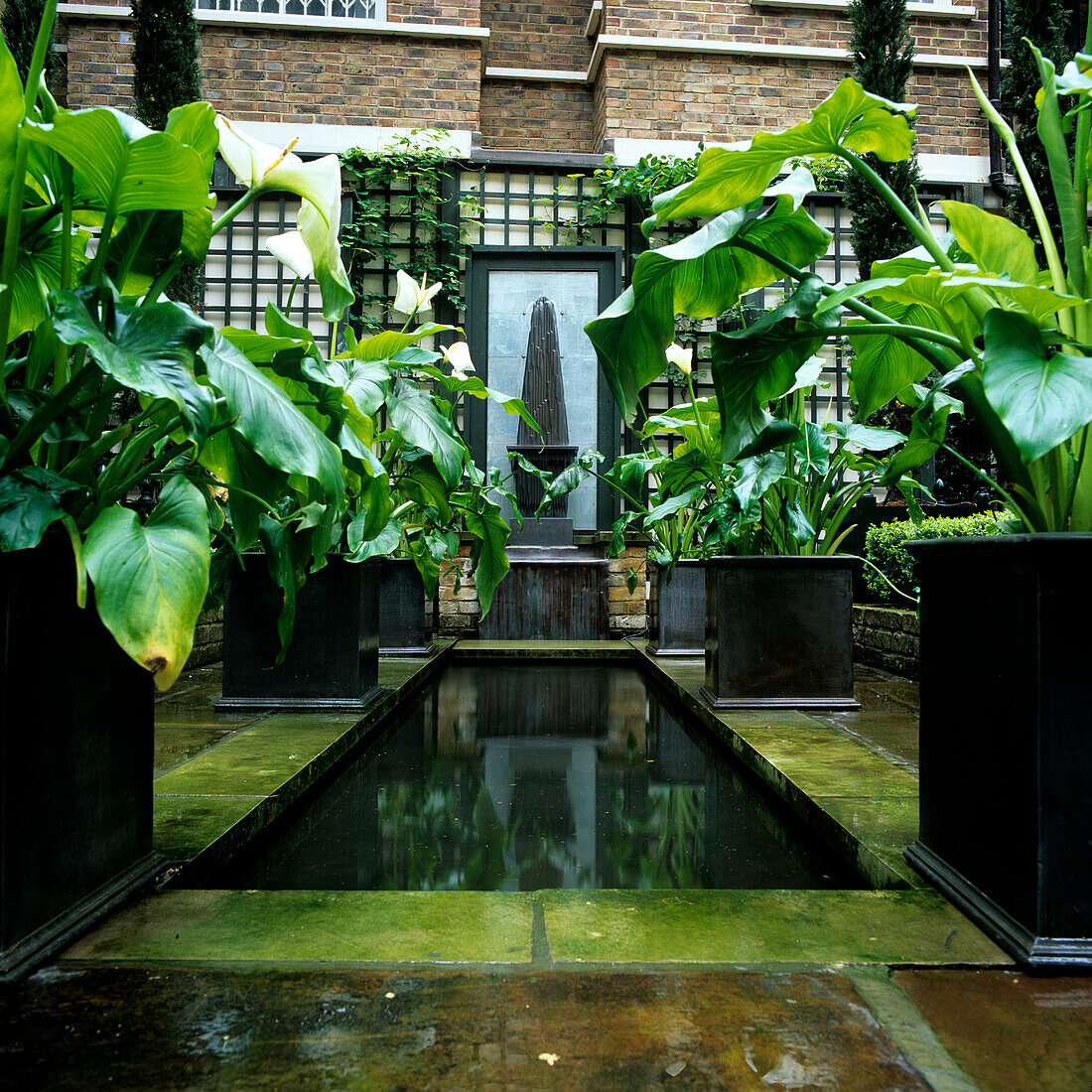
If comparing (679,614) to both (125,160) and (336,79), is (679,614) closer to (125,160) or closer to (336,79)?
(125,160)

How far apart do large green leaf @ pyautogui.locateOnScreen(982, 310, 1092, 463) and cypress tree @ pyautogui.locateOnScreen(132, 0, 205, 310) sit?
5850 millimetres

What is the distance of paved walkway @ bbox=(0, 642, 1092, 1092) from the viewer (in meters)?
0.75

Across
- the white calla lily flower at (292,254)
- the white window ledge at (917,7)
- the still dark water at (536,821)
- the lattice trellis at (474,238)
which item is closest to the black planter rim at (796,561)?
the still dark water at (536,821)

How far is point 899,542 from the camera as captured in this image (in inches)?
141

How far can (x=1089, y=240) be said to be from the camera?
3.83 feet

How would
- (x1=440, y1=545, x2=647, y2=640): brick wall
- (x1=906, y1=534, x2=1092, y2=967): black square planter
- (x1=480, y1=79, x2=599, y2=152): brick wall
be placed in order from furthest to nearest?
(x1=480, y1=79, x2=599, y2=152): brick wall < (x1=440, y1=545, x2=647, y2=640): brick wall < (x1=906, y1=534, x2=1092, y2=967): black square planter

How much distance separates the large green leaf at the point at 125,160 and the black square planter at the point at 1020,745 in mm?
1079

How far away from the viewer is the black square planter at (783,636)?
2.64 metres

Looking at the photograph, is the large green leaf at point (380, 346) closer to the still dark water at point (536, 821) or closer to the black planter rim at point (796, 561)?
the still dark water at point (536, 821)

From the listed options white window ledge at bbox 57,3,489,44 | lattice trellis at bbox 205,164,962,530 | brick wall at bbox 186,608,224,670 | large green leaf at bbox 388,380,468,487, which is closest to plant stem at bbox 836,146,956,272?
large green leaf at bbox 388,380,468,487

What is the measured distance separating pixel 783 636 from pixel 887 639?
1343mm

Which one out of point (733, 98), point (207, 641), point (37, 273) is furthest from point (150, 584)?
point (733, 98)

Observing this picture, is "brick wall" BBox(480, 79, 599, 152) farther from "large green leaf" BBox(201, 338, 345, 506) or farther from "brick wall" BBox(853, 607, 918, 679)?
"large green leaf" BBox(201, 338, 345, 506)

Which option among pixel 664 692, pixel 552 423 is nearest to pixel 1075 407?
pixel 664 692
